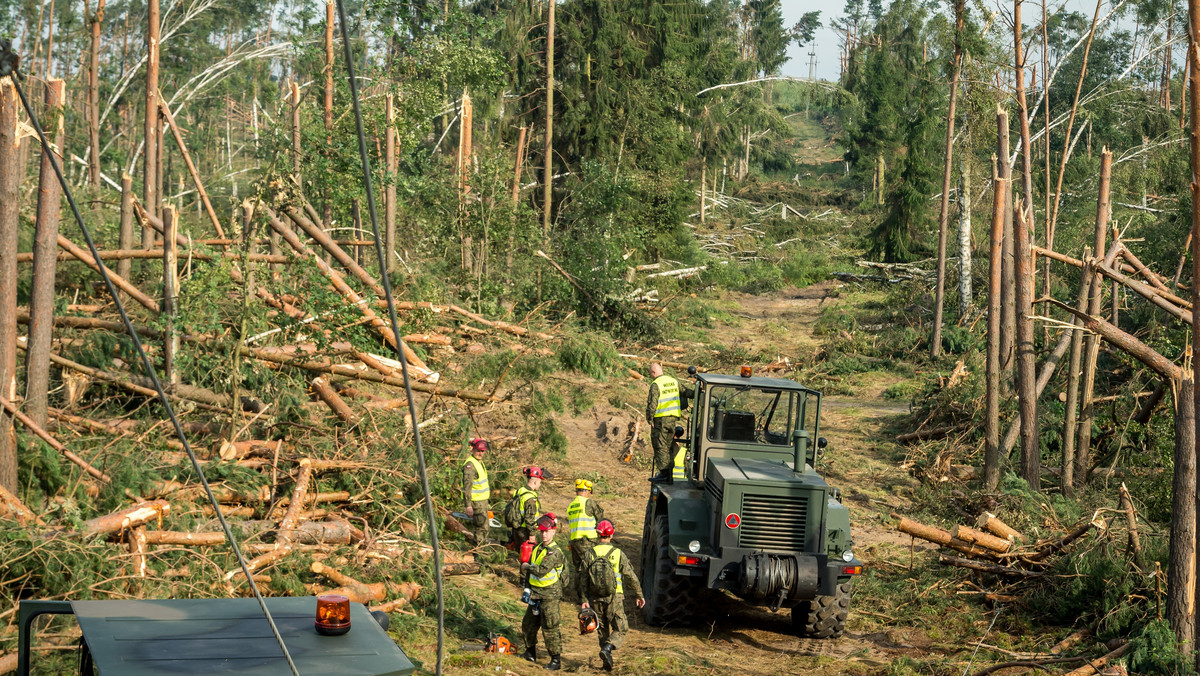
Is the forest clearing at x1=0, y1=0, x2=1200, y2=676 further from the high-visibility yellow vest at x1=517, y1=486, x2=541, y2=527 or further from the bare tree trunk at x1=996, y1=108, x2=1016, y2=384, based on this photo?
the high-visibility yellow vest at x1=517, y1=486, x2=541, y2=527

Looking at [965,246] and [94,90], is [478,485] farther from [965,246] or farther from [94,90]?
[94,90]

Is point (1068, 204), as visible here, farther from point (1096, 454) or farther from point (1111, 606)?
point (1111, 606)

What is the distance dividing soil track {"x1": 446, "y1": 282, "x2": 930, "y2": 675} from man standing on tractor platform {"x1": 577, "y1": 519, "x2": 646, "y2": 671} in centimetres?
20

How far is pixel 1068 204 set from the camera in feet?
109

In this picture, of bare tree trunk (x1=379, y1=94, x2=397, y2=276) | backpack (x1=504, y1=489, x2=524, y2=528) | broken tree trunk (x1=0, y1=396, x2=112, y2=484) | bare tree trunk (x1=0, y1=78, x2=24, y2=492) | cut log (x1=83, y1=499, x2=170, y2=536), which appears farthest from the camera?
bare tree trunk (x1=379, y1=94, x2=397, y2=276)

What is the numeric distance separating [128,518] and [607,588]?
414cm

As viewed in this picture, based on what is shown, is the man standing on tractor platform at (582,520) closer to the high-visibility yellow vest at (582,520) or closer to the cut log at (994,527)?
the high-visibility yellow vest at (582,520)

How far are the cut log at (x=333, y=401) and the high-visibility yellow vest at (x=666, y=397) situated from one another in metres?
3.97

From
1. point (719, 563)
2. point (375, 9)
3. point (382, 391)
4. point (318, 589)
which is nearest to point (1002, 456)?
point (719, 563)

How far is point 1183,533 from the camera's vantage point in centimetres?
785

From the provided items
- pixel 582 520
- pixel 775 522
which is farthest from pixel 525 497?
pixel 775 522

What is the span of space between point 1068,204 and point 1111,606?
27.7 meters

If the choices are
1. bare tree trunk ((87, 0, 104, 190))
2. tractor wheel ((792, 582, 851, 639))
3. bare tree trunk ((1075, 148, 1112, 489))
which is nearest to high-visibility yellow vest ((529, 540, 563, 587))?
tractor wheel ((792, 582, 851, 639))

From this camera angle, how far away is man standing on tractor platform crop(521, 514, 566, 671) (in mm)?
8039
